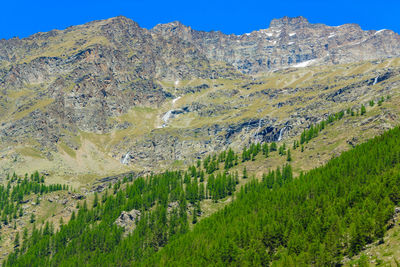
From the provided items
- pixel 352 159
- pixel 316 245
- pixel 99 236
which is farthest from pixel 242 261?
pixel 99 236

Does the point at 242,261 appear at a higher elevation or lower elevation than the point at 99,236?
lower

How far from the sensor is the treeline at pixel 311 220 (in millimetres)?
90000

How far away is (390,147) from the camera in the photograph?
143 meters

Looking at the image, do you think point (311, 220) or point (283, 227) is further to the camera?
point (283, 227)

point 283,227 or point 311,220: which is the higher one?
point 311,220

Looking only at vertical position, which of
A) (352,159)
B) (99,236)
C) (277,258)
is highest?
(352,159)

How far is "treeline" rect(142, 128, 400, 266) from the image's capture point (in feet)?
295

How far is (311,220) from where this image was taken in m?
114

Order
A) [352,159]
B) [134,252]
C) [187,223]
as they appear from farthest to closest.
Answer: [187,223], [134,252], [352,159]

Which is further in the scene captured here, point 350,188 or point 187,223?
point 187,223

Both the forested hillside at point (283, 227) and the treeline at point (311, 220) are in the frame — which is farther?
the forested hillside at point (283, 227)

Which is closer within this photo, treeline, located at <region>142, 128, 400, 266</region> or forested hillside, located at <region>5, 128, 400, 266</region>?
treeline, located at <region>142, 128, 400, 266</region>

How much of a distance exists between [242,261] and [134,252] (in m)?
74.5

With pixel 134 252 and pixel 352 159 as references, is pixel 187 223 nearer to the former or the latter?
pixel 134 252
